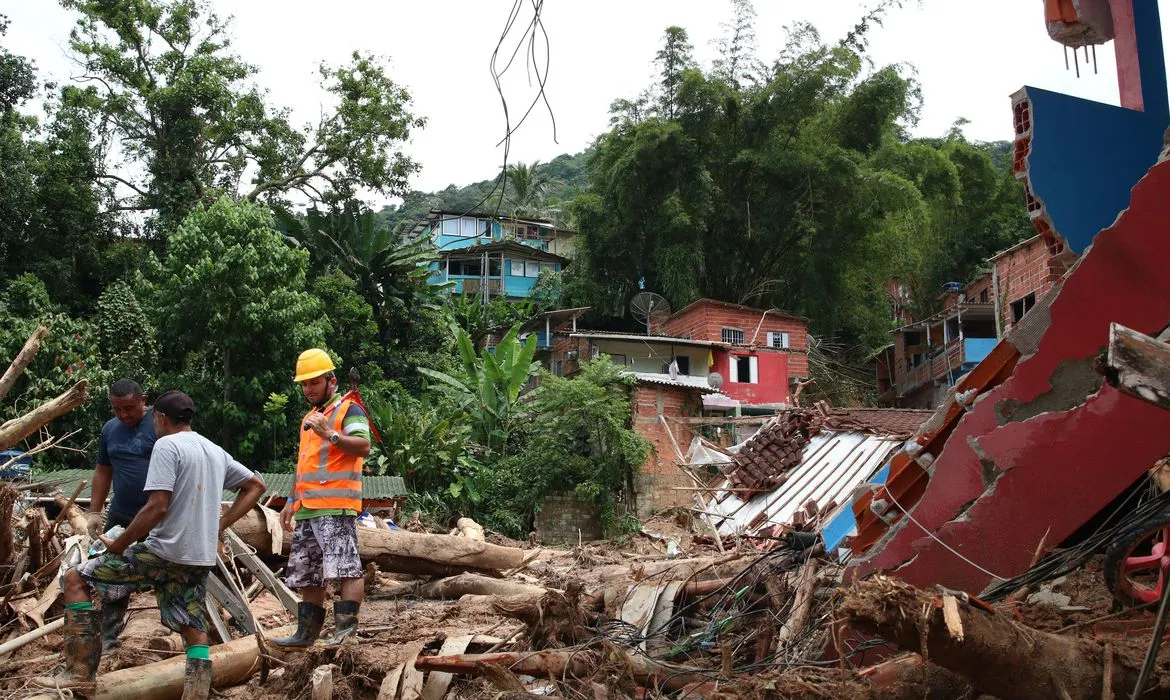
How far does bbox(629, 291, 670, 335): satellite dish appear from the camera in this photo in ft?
110

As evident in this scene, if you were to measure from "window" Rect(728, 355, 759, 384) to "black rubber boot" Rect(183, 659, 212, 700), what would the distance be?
2806cm

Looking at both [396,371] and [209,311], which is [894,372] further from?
[209,311]

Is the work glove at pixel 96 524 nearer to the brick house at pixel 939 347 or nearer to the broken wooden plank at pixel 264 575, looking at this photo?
the broken wooden plank at pixel 264 575

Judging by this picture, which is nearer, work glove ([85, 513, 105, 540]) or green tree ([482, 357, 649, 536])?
work glove ([85, 513, 105, 540])

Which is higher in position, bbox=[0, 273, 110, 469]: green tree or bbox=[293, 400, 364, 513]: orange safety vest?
bbox=[0, 273, 110, 469]: green tree

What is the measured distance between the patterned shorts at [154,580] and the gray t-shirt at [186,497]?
0.25 ft

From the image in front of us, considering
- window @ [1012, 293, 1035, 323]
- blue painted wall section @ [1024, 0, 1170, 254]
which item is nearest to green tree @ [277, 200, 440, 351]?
window @ [1012, 293, 1035, 323]

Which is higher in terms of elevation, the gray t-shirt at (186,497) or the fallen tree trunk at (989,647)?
the gray t-shirt at (186,497)

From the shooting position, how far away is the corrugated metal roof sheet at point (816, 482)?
33.0 feet

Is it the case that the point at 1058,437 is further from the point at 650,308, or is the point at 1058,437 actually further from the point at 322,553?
the point at 650,308

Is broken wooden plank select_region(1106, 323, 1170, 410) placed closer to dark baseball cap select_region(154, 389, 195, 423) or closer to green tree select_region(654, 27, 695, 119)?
dark baseball cap select_region(154, 389, 195, 423)

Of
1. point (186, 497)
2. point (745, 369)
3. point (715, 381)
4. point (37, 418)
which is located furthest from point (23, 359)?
point (745, 369)

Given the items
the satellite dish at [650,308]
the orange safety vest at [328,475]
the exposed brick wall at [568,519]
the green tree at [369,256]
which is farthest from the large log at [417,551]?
the satellite dish at [650,308]

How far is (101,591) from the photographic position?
4652 millimetres
